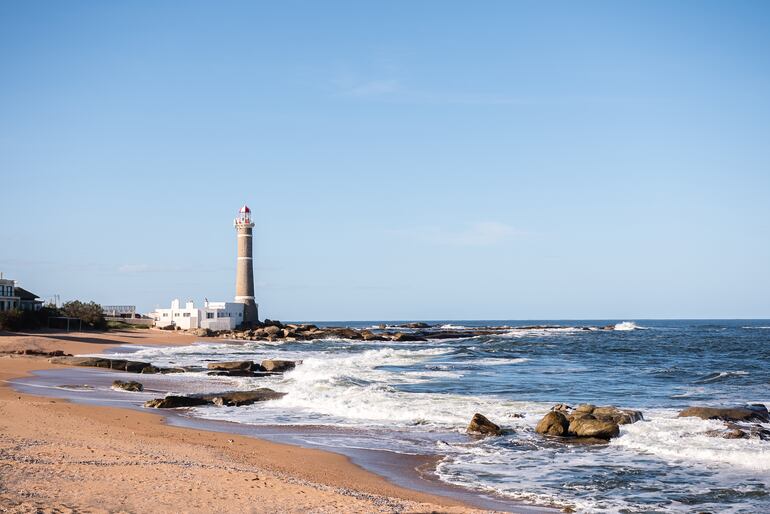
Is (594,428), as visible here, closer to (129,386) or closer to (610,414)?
(610,414)

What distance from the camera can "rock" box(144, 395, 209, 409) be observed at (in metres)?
19.5

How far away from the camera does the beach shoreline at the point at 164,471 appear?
8422mm

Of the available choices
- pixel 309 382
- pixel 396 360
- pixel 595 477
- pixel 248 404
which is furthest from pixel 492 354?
pixel 595 477

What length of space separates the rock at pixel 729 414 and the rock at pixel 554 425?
3.83 m

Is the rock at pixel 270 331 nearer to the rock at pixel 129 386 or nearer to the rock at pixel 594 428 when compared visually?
the rock at pixel 129 386

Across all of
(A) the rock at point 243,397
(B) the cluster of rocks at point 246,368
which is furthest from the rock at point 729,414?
(B) the cluster of rocks at point 246,368

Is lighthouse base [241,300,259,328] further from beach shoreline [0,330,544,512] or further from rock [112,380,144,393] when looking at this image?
beach shoreline [0,330,544,512]

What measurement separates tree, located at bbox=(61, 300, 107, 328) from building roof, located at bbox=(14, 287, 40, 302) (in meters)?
2.55

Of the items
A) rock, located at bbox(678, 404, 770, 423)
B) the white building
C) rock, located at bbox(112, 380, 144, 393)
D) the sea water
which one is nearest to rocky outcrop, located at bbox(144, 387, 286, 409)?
the sea water

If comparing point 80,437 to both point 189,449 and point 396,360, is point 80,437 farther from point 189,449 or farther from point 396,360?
point 396,360

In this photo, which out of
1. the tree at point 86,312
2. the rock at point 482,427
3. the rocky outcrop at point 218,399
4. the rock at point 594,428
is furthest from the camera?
the tree at point 86,312

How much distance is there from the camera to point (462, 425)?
58.6 ft

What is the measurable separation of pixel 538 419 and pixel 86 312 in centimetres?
4828

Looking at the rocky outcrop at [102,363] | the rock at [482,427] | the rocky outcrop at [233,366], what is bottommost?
the rock at [482,427]
